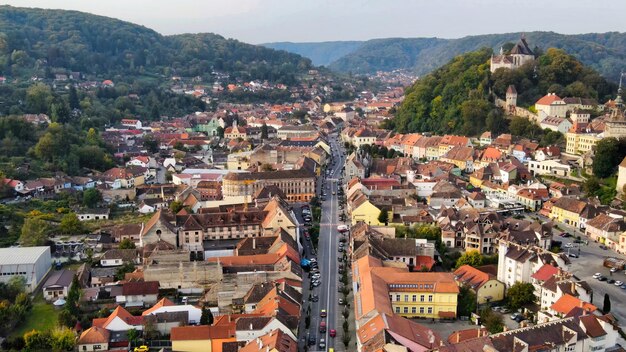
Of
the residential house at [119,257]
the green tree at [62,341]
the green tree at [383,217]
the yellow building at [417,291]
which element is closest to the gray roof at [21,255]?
the residential house at [119,257]

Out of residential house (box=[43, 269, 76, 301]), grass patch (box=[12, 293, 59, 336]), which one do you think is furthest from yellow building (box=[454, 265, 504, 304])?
residential house (box=[43, 269, 76, 301])

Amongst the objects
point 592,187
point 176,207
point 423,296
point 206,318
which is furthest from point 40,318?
point 592,187

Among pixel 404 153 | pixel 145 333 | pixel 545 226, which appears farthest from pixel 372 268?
pixel 404 153

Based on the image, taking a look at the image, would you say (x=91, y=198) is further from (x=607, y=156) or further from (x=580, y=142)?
(x=580, y=142)

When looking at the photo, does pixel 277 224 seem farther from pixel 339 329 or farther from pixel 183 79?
pixel 183 79

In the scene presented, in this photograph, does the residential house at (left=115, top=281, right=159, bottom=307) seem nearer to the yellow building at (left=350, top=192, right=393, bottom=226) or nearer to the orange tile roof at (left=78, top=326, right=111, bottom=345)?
the orange tile roof at (left=78, top=326, right=111, bottom=345)

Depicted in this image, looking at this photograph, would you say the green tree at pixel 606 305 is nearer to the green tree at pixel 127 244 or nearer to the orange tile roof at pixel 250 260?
the orange tile roof at pixel 250 260
